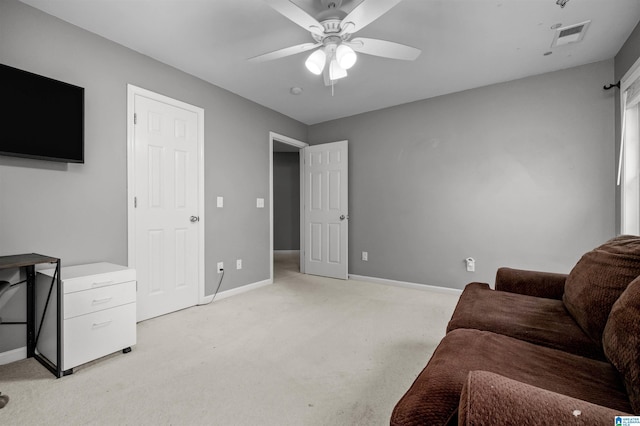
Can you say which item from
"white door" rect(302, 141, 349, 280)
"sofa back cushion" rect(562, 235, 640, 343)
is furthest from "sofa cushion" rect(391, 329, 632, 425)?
"white door" rect(302, 141, 349, 280)

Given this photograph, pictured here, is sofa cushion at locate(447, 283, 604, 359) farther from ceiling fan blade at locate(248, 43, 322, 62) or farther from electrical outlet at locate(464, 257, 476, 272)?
ceiling fan blade at locate(248, 43, 322, 62)

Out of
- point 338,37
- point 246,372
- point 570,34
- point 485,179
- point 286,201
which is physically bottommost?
point 246,372

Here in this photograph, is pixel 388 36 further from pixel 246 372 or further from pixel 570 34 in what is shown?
pixel 246 372

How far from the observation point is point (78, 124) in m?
2.15

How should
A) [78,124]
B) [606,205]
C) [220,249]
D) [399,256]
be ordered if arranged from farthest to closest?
[399,256]
[220,249]
[606,205]
[78,124]

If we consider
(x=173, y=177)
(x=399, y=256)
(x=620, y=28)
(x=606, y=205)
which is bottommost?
(x=399, y=256)

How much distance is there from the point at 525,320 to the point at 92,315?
258 centimetres

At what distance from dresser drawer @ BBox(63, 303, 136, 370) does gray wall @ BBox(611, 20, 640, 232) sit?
167 inches

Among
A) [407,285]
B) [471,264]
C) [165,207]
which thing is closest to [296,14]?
[165,207]

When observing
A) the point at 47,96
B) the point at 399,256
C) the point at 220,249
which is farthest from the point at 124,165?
the point at 399,256

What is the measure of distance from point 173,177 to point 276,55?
5.30 ft

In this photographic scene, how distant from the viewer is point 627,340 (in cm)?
85

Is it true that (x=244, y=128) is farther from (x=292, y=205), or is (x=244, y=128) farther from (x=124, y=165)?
(x=292, y=205)

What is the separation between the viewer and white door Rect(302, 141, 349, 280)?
4.27m
